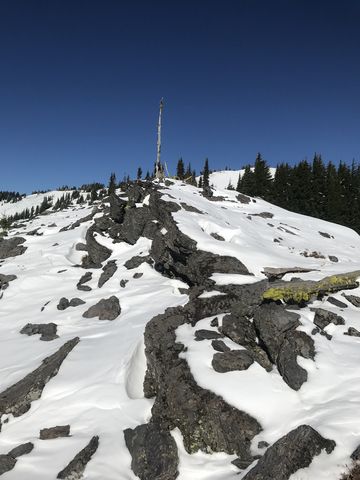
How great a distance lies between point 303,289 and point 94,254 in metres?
19.5

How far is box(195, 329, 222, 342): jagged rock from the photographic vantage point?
40.6 ft

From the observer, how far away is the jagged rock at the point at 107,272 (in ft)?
80.2

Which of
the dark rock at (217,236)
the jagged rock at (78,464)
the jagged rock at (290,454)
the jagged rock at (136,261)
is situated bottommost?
the jagged rock at (78,464)

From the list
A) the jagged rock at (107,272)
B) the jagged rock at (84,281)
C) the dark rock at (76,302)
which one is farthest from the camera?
the jagged rock at (107,272)

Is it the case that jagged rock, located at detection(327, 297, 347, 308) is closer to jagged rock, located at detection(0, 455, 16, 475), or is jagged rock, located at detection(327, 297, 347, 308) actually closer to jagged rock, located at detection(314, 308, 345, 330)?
A: jagged rock, located at detection(314, 308, 345, 330)

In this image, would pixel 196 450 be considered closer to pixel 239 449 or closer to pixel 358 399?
pixel 239 449

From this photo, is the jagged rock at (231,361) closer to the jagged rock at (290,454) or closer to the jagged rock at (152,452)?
the jagged rock at (152,452)

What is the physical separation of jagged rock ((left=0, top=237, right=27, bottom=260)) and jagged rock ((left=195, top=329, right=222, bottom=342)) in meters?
26.8

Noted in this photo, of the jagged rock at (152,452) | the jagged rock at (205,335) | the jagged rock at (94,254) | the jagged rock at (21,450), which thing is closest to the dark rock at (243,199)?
the jagged rock at (94,254)

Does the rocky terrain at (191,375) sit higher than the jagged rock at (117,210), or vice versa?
the jagged rock at (117,210)

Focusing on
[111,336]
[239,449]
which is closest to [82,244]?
[111,336]

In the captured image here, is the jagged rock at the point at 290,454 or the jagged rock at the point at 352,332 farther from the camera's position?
the jagged rock at the point at 352,332

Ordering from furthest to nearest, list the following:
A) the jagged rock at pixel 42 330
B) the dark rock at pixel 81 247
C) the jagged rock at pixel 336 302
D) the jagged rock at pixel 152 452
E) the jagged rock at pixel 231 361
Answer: the dark rock at pixel 81 247 → the jagged rock at pixel 42 330 → the jagged rock at pixel 336 302 → the jagged rock at pixel 231 361 → the jagged rock at pixel 152 452

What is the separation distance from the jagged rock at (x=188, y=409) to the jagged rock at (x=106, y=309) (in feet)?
22.7
